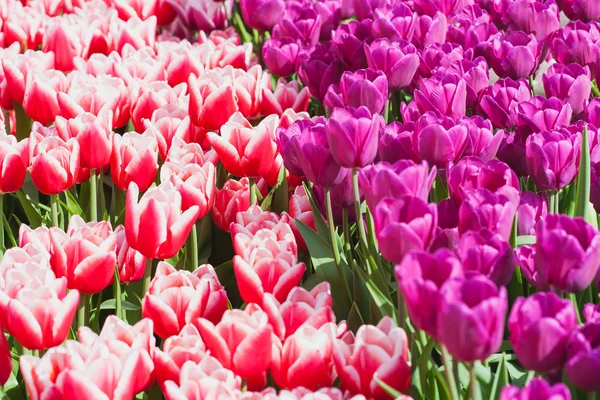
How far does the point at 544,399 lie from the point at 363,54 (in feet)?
3.47

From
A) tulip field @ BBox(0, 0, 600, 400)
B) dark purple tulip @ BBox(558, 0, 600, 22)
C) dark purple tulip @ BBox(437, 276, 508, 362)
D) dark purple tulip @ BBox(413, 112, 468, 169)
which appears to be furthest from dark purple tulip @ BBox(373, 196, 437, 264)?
dark purple tulip @ BBox(558, 0, 600, 22)

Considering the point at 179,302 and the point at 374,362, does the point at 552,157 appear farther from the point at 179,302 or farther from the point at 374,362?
the point at 179,302

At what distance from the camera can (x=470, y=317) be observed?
2.37ft

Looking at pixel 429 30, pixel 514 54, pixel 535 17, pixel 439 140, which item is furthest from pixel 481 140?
pixel 535 17

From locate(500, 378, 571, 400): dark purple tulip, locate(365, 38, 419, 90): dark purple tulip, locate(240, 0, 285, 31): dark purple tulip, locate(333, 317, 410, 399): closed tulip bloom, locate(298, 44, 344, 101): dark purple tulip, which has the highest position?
locate(500, 378, 571, 400): dark purple tulip

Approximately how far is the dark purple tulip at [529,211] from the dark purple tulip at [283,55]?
2.75ft

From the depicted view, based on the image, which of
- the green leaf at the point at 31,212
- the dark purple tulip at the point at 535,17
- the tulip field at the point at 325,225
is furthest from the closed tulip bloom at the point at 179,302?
the dark purple tulip at the point at 535,17

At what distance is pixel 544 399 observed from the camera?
72 centimetres

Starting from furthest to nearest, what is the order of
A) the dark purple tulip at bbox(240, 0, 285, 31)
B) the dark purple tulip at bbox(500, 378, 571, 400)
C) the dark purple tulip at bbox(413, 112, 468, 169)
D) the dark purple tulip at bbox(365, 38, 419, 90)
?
the dark purple tulip at bbox(240, 0, 285, 31), the dark purple tulip at bbox(365, 38, 419, 90), the dark purple tulip at bbox(413, 112, 468, 169), the dark purple tulip at bbox(500, 378, 571, 400)

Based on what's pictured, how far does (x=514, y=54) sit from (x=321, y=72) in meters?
0.38

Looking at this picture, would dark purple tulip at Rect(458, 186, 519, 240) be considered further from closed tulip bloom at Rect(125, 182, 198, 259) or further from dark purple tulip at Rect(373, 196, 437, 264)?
closed tulip bloom at Rect(125, 182, 198, 259)

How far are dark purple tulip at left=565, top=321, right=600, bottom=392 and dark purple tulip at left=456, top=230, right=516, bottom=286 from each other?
95 millimetres

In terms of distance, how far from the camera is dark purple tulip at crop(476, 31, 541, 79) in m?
1.54

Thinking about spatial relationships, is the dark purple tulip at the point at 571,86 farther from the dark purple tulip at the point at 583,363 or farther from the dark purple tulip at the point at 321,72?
the dark purple tulip at the point at 583,363
